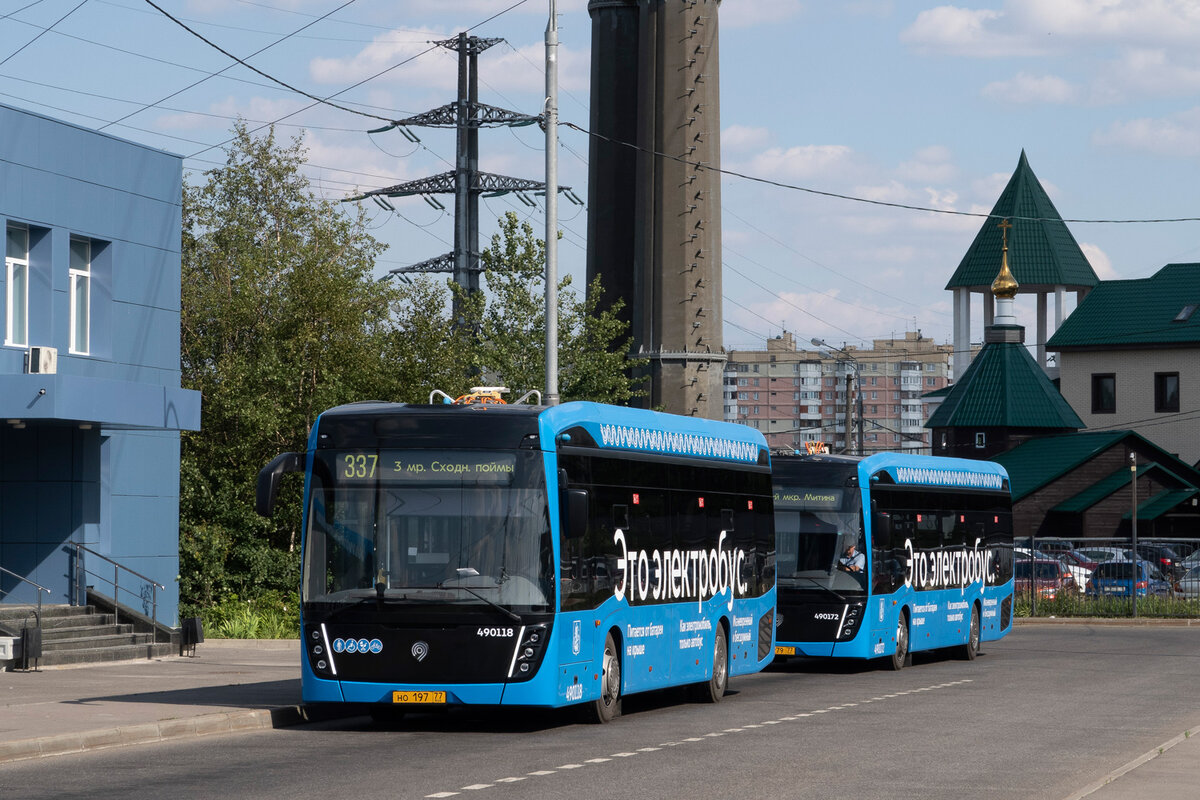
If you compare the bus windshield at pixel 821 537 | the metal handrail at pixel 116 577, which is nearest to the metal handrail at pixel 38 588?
the metal handrail at pixel 116 577

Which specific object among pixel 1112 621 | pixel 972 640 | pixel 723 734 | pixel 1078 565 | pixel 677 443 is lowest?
pixel 1112 621

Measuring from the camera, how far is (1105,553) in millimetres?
48094

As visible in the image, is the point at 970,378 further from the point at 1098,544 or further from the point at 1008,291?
the point at 1098,544

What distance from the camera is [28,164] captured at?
2608 centimetres

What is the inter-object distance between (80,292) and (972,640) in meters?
15.5

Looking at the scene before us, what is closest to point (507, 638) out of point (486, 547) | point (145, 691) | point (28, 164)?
point (486, 547)

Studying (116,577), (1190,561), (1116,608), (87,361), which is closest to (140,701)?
(116,577)

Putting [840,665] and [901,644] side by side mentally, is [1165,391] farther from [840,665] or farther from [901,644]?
[901,644]

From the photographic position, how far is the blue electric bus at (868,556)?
80.8ft

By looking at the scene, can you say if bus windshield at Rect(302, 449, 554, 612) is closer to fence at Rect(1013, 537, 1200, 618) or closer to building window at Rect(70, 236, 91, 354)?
building window at Rect(70, 236, 91, 354)

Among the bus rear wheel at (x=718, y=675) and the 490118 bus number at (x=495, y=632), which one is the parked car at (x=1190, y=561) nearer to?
the bus rear wheel at (x=718, y=675)

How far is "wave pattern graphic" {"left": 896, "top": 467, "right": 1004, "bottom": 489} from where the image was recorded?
2692 cm

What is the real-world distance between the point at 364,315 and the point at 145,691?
1993 cm

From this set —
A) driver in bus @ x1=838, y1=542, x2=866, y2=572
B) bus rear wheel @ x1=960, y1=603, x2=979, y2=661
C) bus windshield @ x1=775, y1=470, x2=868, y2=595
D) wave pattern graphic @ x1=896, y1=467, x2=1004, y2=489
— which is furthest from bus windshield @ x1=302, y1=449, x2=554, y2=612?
bus rear wheel @ x1=960, y1=603, x2=979, y2=661
